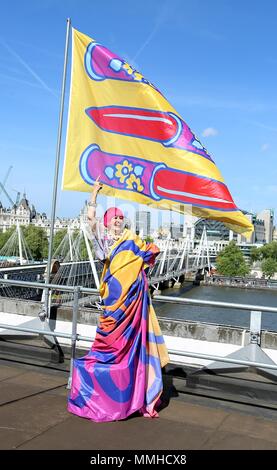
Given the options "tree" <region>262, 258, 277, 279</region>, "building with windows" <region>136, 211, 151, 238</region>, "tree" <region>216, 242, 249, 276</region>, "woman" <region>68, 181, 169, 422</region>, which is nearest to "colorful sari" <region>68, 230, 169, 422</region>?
"woman" <region>68, 181, 169, 422</region>

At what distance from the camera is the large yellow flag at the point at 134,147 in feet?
19.1

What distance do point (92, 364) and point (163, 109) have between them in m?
3.39

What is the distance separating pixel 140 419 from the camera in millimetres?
4020

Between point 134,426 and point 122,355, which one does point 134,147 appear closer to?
point 122,355

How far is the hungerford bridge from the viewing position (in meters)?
36.6

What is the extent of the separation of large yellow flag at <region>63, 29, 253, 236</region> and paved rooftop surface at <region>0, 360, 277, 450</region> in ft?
7.25

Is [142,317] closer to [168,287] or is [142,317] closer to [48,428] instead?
[48,428]

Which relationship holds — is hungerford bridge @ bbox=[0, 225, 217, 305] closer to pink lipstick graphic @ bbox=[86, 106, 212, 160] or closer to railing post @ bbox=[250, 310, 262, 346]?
railing post @ bbox=[250, 310, 262, 346]

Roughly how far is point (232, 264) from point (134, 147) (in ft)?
444

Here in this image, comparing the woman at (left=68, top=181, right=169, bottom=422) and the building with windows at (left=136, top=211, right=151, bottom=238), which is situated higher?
the building with windows at (left=136, top=211, right=151, bottom=238)

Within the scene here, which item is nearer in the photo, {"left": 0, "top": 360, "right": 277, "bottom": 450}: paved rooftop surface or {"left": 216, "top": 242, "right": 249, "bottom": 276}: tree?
{"left": 0, "top": 360, "right": 277, "bottom": 450}: paved rooftop surface

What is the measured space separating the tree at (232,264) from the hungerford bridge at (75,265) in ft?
14.1

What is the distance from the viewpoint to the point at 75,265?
58.3 metres
